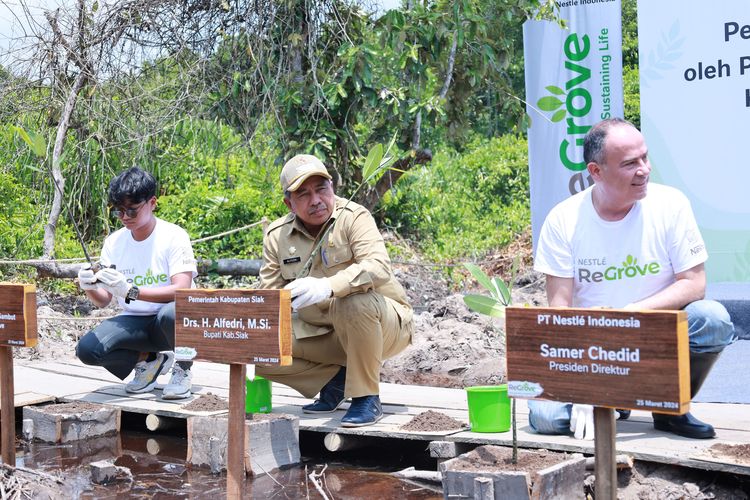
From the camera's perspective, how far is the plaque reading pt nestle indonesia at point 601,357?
199cm

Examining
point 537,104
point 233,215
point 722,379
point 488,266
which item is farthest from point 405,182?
point 722,379

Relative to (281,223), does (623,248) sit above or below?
below

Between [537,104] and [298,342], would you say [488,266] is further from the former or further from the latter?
[298,342]

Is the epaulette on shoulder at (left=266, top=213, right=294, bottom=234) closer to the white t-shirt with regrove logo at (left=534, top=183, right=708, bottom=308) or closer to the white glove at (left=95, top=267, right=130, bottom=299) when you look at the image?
the white glove at (left=95, top=267, right=130, bottom=299)

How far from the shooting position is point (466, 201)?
12.1 m

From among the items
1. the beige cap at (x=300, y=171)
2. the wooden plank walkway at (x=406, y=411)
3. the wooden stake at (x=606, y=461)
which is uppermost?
the beige cap at (x=300, y=171)

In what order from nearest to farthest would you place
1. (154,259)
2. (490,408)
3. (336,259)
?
(490,408) < (336,259) < (154,259)

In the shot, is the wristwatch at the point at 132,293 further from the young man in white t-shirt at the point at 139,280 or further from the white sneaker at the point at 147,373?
the white sneaker at the point at 147,373

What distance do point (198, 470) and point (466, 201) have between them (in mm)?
8921

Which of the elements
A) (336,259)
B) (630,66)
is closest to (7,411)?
(336,259)

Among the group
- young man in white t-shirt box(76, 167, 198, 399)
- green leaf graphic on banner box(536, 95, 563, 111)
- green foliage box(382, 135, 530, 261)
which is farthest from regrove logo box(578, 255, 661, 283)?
green foliage box(382, 135, 530, 261)

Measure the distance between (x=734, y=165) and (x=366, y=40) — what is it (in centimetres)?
239

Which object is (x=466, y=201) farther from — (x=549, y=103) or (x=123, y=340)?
(x=123, y=340)

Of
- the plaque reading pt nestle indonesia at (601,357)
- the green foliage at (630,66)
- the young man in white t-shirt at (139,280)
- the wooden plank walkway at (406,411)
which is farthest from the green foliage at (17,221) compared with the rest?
the green foliage at (630,66)
